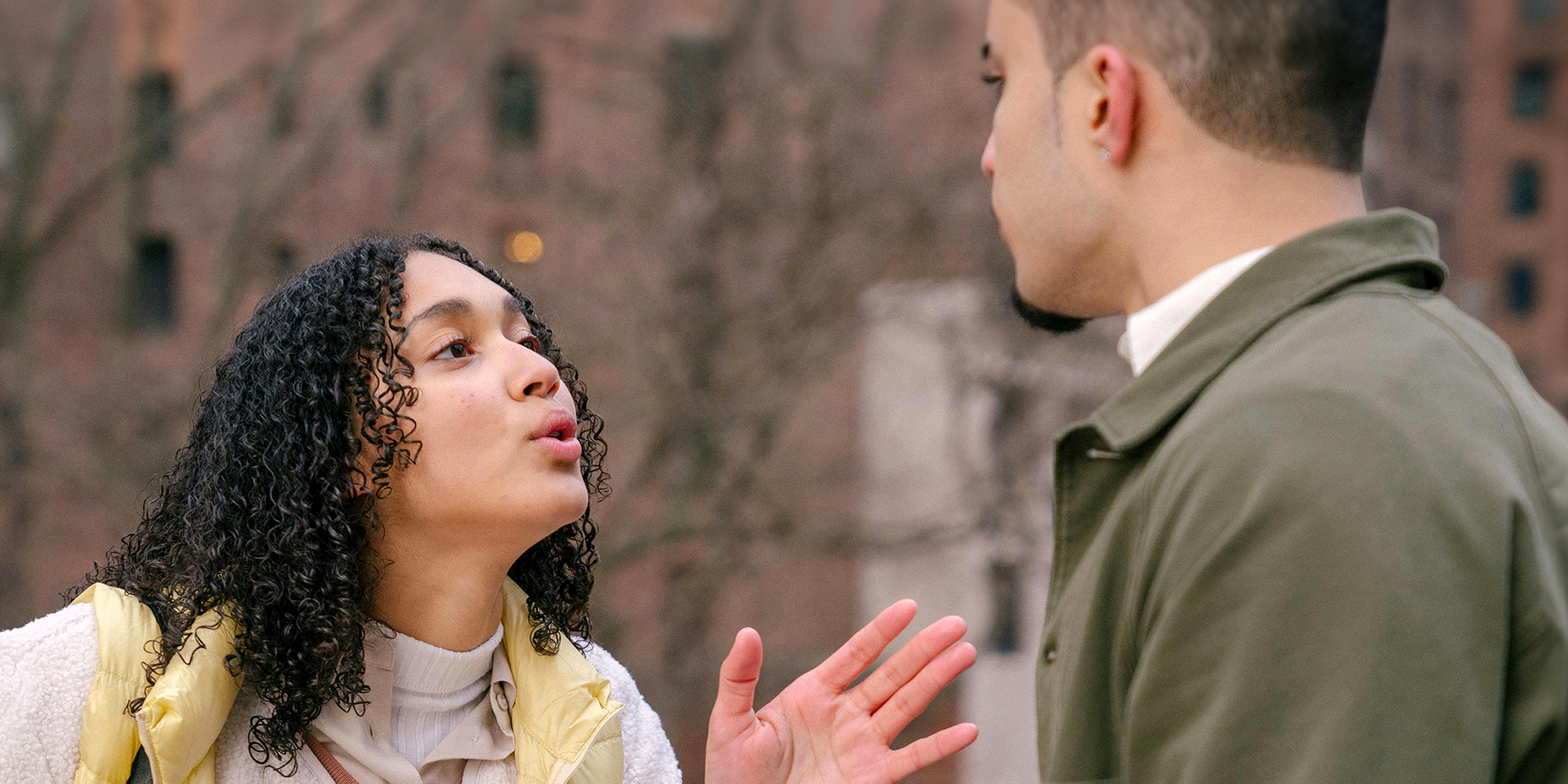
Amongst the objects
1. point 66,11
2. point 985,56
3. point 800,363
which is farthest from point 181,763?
point 66,11

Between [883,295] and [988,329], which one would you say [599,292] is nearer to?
[883,295]

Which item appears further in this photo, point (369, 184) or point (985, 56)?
point (369, 184)

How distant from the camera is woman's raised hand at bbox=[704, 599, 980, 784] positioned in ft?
8.16

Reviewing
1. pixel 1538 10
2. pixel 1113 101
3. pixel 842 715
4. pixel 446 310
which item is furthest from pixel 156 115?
pixel 1538 10

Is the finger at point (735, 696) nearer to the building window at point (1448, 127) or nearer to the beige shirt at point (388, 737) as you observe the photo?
the beige shirt at point (388, 737)

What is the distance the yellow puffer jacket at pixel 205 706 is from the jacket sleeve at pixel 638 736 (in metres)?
0.08

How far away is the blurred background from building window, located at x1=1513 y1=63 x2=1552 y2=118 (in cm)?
2288

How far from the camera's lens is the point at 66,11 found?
1644cm

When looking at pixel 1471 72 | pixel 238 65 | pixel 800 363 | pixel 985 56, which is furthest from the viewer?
pixel 1471 72

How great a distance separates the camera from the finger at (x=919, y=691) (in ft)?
8.05

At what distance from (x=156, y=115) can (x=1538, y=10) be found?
3643cm

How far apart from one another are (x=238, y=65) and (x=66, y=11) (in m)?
2.31

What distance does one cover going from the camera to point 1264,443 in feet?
4.83

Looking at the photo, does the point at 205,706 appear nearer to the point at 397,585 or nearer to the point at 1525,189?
the point at 397,585
